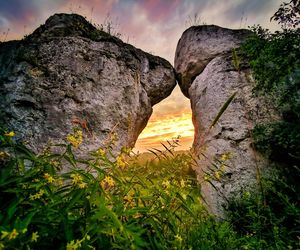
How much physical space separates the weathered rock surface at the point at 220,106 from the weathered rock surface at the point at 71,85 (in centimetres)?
142

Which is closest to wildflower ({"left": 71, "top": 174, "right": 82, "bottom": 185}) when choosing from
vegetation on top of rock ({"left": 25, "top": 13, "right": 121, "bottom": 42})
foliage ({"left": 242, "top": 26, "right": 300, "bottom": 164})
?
foliage ({"left": 242, "top": 26, "right": 300, "bottom": 164})

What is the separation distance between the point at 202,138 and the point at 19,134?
3764 mm

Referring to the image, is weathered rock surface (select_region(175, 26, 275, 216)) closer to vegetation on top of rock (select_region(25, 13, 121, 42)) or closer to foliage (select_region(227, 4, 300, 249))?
foliage (select_region(227, 4, 300, 249))

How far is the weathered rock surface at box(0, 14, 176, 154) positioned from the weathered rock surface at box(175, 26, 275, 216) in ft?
4.66

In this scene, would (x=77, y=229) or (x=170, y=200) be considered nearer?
(x=77, y=229)

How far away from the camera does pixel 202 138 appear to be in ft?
21.7

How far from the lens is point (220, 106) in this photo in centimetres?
675

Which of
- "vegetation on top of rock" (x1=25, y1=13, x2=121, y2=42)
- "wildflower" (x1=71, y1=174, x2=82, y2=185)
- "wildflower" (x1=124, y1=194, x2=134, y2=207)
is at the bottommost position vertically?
"wildflower" (x1=124, y1=194, x2=134, y2=207)

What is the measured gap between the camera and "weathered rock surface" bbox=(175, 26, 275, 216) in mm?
5953

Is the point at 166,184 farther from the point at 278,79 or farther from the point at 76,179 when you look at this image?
the point at 278,79

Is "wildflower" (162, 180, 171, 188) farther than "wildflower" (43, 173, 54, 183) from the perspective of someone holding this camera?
Yes

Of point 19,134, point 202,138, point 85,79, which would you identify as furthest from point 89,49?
point 202,138

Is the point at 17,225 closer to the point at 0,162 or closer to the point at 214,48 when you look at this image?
the point at 0,162

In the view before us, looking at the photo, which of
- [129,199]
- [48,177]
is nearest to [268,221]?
[129,199]
